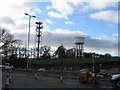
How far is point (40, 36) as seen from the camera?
81.6m

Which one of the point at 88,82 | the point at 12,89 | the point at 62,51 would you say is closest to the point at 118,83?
the point at 88,82

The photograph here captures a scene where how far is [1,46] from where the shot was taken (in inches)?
3054

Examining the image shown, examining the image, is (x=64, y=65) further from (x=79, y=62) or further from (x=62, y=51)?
(x=62, y=51)

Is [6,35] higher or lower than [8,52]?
higher

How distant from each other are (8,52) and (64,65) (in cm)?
2876

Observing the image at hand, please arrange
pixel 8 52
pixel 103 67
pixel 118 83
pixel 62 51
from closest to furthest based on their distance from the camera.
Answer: pixel 118 83 → pixel 103 67 → pixel 8 52 → pixel 62 51

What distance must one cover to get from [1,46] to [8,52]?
10.8 m

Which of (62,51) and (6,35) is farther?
(62,51)

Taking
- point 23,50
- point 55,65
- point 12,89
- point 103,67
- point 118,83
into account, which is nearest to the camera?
point 12,89

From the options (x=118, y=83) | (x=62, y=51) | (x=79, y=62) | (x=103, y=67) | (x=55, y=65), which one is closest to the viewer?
(x=118, y=83)

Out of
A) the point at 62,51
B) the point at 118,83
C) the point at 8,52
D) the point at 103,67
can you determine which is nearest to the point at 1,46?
the point at 8,52

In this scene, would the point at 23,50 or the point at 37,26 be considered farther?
the point at 23,50

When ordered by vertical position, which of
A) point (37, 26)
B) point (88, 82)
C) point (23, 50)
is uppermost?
point (37, 26)

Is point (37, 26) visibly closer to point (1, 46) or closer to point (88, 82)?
point (1, 46)
